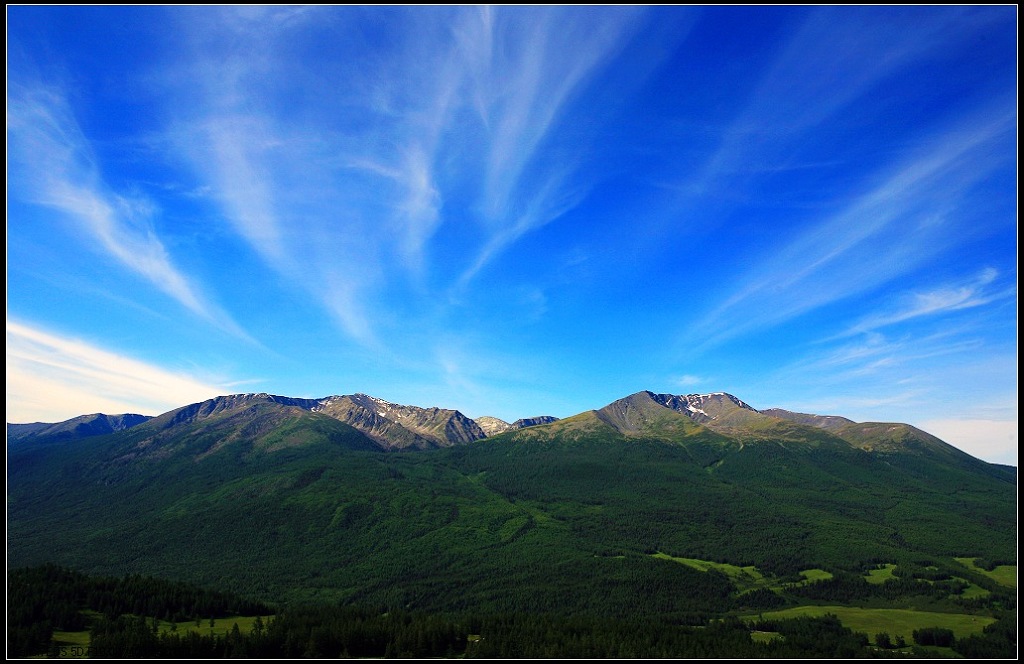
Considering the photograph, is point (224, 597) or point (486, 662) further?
point (224, 597)

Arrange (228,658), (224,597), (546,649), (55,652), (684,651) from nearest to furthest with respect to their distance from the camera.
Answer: (55,652) < (228,658) < (546,649) < (684,651) < (224,597)

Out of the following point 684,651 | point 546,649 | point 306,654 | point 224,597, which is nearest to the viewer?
point 306,654

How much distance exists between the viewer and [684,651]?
16138 centimetres

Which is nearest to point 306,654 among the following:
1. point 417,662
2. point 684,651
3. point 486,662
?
point 417,662

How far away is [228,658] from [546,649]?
286ft

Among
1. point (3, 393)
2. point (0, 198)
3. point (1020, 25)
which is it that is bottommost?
point (3, 393)

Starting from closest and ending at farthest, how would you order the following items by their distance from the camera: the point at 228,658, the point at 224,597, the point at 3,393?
the point at 3,393 → the point at 228,658 → the point at 224,597

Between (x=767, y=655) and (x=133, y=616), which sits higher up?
(x=133, y=616)

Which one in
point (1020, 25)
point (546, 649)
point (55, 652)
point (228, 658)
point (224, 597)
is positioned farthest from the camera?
point (224, 597)

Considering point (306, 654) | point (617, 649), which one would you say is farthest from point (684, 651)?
point (306, 654)

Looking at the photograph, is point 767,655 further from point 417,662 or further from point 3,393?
point 3,393

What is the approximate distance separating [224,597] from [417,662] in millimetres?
94759

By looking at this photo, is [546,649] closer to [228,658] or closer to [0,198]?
[228,658]

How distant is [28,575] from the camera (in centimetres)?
15775
